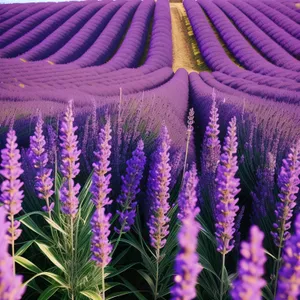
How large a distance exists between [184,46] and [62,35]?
634 centimetres

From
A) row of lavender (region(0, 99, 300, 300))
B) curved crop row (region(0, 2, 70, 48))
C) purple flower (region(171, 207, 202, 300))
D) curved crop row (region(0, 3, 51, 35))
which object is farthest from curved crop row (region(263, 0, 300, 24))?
purple flower (region(171, 207, 202, 300))

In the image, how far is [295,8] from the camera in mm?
24234

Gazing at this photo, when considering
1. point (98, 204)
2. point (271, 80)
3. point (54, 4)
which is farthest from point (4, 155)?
point (54, 4)

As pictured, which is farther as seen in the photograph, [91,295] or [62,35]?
[62,35]

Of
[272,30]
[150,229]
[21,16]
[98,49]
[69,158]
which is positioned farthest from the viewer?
[21,16]

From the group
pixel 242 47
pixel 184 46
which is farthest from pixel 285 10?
pixel 242 47

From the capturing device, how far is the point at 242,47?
60.7 ft

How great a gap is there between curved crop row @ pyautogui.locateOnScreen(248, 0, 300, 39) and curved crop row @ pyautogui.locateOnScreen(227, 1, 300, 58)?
43 centimetres

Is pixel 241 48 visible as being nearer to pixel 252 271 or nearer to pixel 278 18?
pixel 278 18

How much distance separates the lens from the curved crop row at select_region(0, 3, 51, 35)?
78.9 feet

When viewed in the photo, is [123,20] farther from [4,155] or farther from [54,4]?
[4,155]

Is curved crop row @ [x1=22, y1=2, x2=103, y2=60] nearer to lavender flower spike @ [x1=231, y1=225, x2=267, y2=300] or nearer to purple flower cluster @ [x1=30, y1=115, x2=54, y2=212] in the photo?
purple flower cluster @ [x1=30, y1=115, x2=54, y2=212]

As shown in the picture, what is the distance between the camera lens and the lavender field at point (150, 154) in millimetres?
1404

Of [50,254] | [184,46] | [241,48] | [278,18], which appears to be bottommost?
[184,46]
